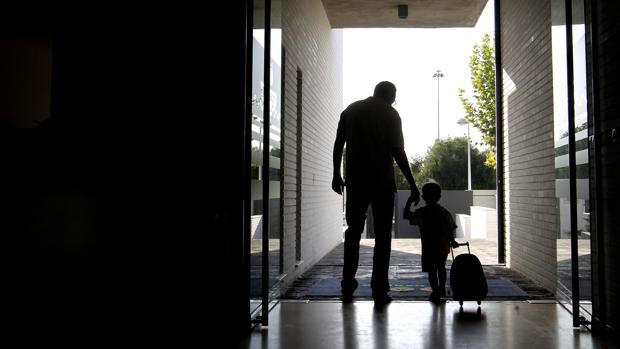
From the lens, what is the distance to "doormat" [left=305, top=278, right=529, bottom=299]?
4.61 m

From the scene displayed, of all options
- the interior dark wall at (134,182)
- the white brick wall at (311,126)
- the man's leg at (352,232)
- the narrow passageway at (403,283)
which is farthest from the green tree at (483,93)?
the interior dark wall at (134,182)

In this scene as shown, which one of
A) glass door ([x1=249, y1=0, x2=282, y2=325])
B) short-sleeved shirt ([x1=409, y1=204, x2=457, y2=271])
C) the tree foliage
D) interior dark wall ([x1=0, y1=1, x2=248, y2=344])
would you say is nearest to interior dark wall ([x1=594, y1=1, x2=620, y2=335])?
short-sleeved shirt ([x1=409, y1=204, x2=457, y2=271])

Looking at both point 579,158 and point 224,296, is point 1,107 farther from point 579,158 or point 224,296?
point 579,158

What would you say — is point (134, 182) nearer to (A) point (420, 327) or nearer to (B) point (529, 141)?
(A) point (420, 327)

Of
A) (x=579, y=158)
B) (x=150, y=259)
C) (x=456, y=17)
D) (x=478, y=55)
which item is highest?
(x=478, y=55)

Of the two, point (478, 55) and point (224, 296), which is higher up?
point (478, 55)

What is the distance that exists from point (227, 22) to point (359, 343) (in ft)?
6.84

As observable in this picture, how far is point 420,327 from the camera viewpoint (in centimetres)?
343

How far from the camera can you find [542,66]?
5.04m

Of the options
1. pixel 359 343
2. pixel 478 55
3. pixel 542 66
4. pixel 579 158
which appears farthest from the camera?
pixel 478 55

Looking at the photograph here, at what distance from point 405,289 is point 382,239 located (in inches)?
35.5

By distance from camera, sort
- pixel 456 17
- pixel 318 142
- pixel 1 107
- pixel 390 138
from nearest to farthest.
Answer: pixel 1 107, pixel 390 138, pixel 318 142, pixel 456 17

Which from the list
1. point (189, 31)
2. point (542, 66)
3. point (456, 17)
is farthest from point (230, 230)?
point (456, 17)

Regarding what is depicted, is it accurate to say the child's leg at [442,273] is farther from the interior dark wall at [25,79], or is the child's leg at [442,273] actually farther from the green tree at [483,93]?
the green tree at [483,93]
